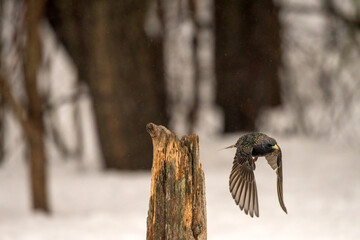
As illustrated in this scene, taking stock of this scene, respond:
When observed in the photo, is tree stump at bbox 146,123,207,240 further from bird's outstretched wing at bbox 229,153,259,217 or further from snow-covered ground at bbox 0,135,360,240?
snow-covered ground at bbox 0,135,360,240

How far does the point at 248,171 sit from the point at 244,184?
6cm

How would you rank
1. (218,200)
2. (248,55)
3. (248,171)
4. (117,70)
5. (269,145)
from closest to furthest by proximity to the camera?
1. (269,145)
2. (248,171)
3. (218,200)
4. (117,70)
5. (248,55)

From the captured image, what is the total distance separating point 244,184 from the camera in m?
2.35

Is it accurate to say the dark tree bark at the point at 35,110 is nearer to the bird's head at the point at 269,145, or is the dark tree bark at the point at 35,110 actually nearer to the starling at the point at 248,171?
the starling at the point at 248,171

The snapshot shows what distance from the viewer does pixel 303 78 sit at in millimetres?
9039

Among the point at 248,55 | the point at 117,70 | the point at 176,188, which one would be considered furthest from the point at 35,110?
the point at 248,55

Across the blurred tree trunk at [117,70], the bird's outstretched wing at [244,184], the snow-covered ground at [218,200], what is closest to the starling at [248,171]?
the bird's outstretched wing at [244,184]

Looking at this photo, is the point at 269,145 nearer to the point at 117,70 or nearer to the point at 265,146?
the point at 265,146

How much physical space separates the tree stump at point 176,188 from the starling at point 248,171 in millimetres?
467

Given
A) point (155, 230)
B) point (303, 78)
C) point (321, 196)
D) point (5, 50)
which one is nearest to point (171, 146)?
point (155, 230)

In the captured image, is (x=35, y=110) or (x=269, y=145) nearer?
(x=269, y=145)

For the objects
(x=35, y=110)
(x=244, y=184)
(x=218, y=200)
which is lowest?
(x=244, y=184)

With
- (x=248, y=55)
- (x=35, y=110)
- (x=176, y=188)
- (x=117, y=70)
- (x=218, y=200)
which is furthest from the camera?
(x=248, y=55)

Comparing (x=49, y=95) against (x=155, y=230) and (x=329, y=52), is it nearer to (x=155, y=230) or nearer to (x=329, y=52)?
(x=329, y=52)
